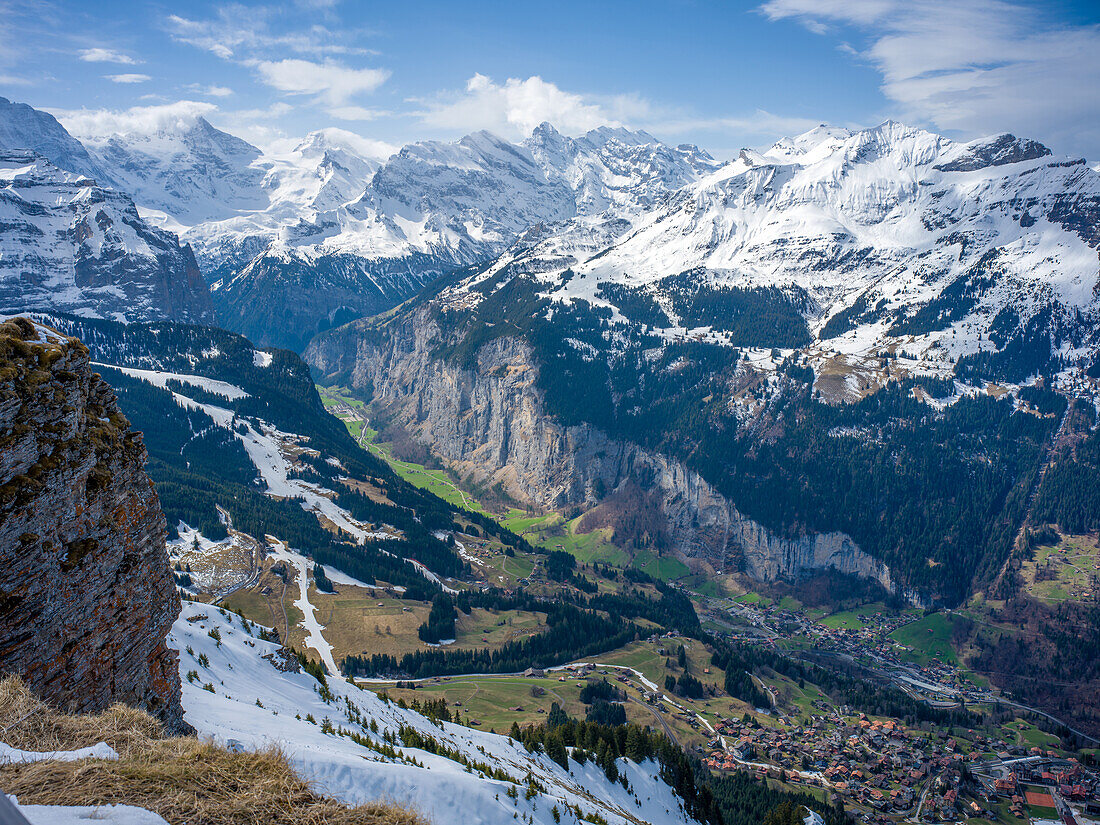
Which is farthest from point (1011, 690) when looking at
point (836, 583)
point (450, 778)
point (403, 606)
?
point (450, 778)

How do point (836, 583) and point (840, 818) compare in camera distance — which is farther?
point (836, 583)

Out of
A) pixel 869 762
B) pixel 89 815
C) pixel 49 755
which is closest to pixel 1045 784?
pixel 869 762

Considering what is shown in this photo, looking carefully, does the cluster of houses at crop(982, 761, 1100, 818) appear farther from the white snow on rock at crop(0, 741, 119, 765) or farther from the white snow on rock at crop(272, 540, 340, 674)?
the white snow on rock at crop(0, 741, 119, 765)

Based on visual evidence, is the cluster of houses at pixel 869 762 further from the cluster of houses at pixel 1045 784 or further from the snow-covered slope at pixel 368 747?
the snow-covered slope at pixel 368 747

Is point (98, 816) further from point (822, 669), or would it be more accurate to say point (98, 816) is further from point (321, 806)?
point (822, 669)

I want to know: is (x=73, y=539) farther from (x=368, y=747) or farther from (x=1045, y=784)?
(x=1045, y=784)
